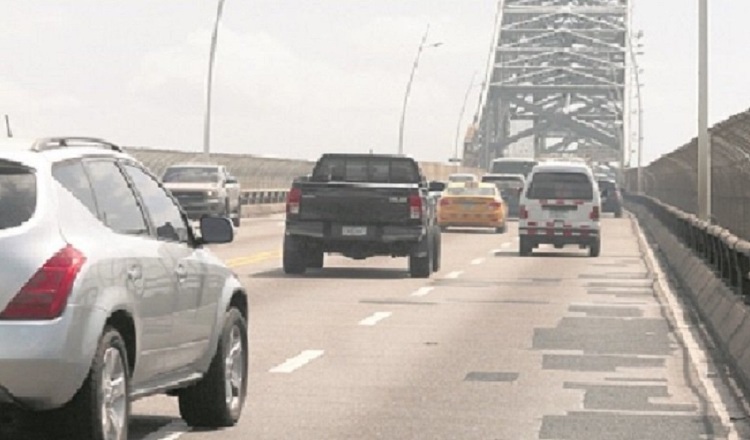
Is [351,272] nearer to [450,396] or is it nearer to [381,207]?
[381,207]

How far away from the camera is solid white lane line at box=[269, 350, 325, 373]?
16.0 meters

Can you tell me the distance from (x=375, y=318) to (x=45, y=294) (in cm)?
1320

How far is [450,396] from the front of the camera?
14000 mm

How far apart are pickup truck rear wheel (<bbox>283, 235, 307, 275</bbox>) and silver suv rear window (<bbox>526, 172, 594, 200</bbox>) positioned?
36.8ft

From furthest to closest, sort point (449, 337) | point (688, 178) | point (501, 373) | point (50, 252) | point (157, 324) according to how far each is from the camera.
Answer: point (688, 178) < point (449, 337) < point (501, 373) < point (157, 324) < point (50, 252)

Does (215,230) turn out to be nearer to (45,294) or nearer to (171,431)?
(171,431)

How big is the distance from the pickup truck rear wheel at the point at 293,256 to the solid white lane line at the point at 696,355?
5.39 meters

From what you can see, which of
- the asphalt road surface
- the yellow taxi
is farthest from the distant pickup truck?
the asphalt road surface

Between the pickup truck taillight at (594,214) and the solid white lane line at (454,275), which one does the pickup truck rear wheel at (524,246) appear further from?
the solid white lane line at (454,275)

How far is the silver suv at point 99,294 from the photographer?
8.92 meters

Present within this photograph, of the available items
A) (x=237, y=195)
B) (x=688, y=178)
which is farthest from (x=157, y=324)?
(x=237, y=195)

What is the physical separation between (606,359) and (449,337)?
7.94 feet

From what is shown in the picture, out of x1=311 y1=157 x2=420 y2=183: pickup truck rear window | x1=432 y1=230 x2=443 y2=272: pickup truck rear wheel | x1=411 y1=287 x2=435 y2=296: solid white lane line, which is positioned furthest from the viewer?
x1=311 y1=157 x2=420 y2=183: pickup truck rear window

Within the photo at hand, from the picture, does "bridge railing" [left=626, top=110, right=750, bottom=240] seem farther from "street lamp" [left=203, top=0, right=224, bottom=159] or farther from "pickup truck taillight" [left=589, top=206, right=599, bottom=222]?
"street lamp" [left=203, top=0, right=224, bottom=159]
